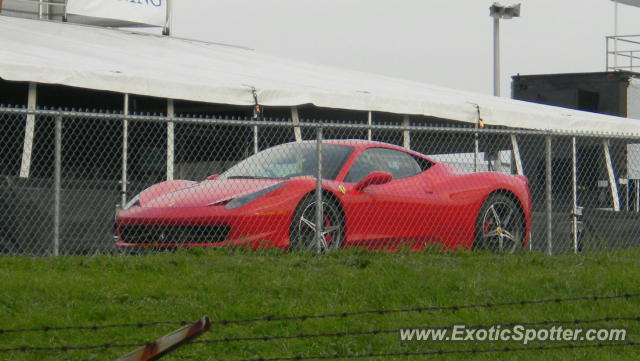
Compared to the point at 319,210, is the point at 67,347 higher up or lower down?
lower down

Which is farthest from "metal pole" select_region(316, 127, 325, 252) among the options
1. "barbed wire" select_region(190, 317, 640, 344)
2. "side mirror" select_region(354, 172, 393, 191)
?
"barbed wire" select_region(190, 317, 640, 344)

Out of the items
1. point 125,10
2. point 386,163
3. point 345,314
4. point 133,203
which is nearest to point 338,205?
point 386,163

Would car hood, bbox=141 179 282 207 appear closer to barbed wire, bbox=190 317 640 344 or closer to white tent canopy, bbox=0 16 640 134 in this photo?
barbed wire, bbox=190 317 640 344

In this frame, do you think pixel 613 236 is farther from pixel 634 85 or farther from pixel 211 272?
pixel 634 85

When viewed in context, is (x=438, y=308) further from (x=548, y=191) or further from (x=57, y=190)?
(x=548, y=191)

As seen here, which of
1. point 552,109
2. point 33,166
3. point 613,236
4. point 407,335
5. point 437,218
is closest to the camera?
point 407,335

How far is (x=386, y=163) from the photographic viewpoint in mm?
11047

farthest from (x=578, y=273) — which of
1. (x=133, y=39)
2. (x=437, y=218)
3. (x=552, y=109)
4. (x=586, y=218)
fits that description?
(x=133, y=39)

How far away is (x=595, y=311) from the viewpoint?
7918 mm

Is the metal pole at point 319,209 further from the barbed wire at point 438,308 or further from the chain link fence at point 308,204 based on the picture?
the barbed wire at point 438,308

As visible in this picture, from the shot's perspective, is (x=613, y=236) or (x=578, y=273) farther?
(x=613, y=236)

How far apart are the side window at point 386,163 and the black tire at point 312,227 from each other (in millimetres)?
685

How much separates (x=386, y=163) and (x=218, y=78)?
4729mm

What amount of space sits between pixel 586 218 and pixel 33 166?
272 inches
